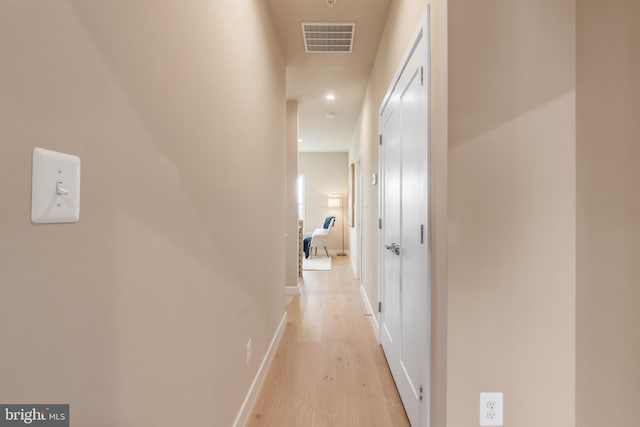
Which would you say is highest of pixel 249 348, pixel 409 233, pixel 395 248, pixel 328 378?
pixel 409 233

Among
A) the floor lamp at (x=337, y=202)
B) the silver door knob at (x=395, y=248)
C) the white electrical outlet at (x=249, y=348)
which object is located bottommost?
the white electrical outlet at (x=249, y=348)

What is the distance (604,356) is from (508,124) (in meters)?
0.96

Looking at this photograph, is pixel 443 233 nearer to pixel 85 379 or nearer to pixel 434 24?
pixel 434 24

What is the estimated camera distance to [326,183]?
9.45 metres

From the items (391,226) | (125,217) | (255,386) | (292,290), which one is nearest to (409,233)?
(391,226)

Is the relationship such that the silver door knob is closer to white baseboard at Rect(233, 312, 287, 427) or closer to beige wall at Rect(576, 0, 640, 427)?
beige wall at Rect(576, 0, 640, 427)

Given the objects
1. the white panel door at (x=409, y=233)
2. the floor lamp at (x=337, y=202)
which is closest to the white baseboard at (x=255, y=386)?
the white panel door at (x=409, y=233)

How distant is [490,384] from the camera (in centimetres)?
128

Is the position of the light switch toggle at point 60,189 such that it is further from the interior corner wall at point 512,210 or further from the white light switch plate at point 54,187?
the interior corner wall at point 512,210

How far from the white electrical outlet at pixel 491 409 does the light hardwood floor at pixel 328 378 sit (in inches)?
28.9

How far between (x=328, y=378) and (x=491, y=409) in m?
1.33

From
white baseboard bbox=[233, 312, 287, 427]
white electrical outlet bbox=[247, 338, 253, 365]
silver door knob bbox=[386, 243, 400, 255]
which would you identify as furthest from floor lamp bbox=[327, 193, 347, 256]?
white electrical outlet bbox=[247, 338, 253, 365]

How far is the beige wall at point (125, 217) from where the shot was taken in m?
0.58

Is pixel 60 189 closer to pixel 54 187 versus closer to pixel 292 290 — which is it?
pixel 54 187
